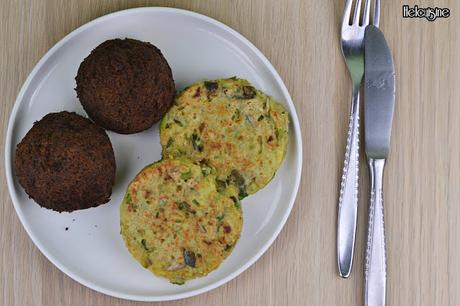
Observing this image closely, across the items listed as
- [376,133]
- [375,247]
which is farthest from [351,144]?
[375,247]

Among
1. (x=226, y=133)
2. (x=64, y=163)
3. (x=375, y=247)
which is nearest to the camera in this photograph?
(x=64, y=163)

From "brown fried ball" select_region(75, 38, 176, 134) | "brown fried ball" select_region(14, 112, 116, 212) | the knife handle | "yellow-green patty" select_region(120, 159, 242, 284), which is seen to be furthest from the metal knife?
"brown fried ball" select_region(14, 112, 116, 212)

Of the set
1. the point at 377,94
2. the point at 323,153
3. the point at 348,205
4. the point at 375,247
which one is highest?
the point at 377,94

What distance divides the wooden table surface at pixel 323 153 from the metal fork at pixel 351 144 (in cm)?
3

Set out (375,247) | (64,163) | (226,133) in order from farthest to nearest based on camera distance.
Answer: (375,247), (226,133), (64,163)

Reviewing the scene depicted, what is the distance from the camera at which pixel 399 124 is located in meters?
1.81

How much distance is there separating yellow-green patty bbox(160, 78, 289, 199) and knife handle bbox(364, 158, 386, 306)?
0.32m

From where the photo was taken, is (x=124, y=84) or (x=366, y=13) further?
(x=366, y=13)

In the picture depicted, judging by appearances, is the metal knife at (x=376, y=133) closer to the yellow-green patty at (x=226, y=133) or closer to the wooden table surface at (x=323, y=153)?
the wooden table surface at (x=323, y=153)

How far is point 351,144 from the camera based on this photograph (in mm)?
1756

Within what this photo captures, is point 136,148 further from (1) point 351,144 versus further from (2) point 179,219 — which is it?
(1) point 351,144

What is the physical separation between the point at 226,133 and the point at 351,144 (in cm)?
38

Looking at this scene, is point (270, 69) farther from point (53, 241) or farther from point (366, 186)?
point (53, 241)

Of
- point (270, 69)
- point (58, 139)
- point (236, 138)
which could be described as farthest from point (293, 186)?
point (58, 139)
